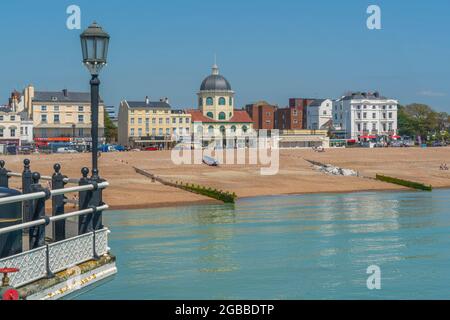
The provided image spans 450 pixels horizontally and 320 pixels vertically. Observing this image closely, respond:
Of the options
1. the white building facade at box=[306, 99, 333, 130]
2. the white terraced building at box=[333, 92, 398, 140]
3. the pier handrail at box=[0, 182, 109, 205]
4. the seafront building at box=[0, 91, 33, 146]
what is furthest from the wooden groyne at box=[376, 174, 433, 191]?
the white building facade at box=[306, 99, 333, 130]

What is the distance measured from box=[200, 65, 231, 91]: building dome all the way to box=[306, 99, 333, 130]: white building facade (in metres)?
24.5

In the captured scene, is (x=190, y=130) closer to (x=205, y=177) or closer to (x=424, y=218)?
(x=205, y=177)

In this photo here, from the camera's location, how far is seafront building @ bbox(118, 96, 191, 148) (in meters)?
134

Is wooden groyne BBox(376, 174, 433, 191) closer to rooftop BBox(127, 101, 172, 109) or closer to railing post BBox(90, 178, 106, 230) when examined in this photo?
railing post BBox(90, 178, 106, 230)

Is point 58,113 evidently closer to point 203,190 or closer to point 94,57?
point 203,190

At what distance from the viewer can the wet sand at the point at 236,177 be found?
5069 cm

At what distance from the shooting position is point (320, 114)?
15850 cm

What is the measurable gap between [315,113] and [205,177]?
9741 centimetres

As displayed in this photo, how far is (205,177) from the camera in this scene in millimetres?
65938

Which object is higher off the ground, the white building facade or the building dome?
the building dome

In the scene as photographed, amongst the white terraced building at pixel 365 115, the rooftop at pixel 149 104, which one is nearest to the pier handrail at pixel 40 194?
the rooftop at pixel 149 104

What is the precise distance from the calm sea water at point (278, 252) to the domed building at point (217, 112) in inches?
3775

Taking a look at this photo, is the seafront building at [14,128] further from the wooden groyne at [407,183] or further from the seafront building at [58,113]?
the wooden groyne at [407,183]
